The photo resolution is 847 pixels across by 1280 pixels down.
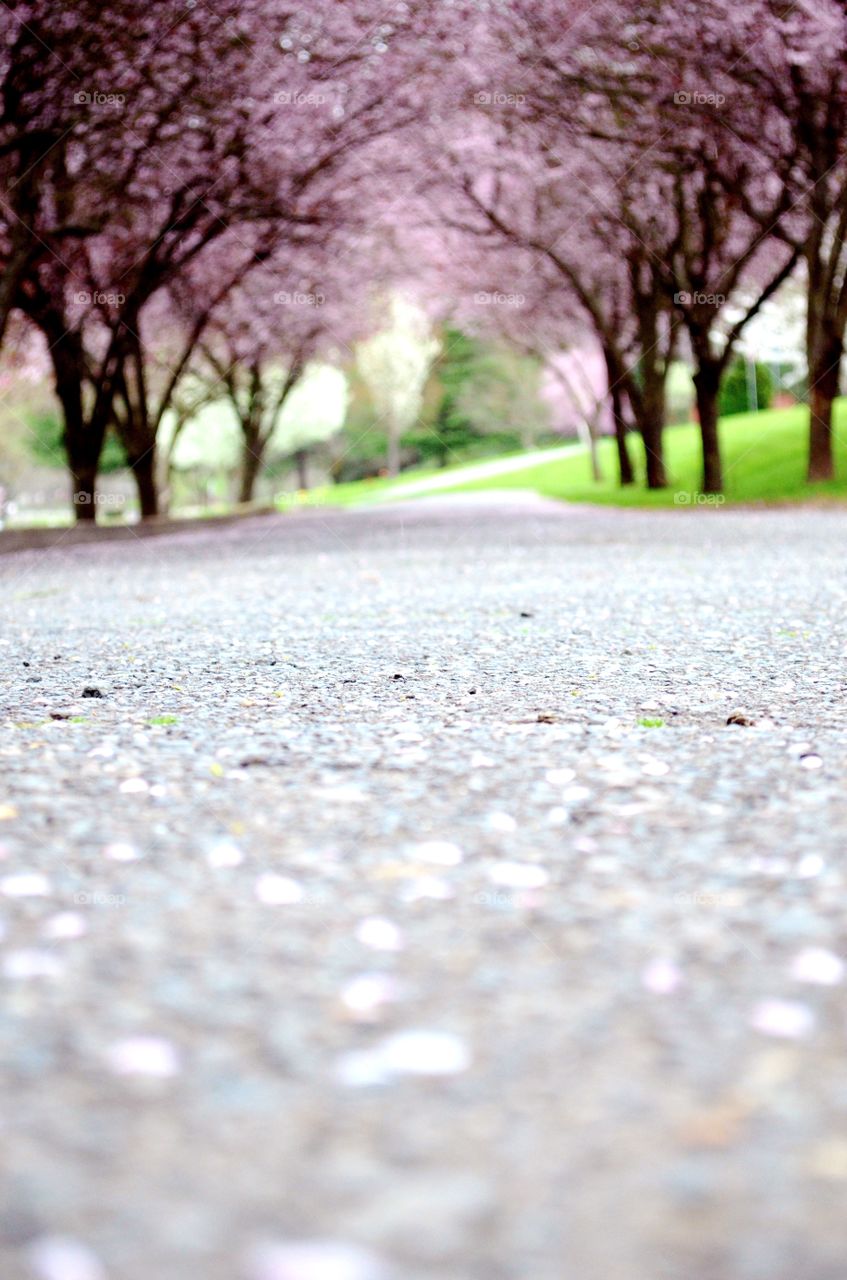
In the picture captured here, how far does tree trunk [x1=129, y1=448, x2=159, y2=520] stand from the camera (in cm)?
3100

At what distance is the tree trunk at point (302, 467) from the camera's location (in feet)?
247

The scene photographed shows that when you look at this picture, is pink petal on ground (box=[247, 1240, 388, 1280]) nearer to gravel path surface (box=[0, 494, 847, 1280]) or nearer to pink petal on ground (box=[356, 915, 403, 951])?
gravel path surface (box=[0, 494, 847, 1280])

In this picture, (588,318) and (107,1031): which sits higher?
(588,318)

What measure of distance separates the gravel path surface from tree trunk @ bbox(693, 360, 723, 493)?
2147 centimetres

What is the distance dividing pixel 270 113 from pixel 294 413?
1826 inches

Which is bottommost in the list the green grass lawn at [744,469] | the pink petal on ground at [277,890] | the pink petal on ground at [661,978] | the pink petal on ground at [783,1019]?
the pink petal on ground at [783,1019]

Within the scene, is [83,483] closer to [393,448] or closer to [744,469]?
[744,469]

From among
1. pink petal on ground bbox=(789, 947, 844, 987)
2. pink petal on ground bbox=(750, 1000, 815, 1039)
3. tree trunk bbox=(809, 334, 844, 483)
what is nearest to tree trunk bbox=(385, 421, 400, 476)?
tree trunk bbox=(809, 334, 844, 483)

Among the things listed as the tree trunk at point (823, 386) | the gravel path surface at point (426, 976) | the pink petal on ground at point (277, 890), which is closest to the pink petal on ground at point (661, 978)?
the gravel path surface at point (426, 976)

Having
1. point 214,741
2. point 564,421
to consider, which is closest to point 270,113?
point 214,741

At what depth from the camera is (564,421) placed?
8425cm

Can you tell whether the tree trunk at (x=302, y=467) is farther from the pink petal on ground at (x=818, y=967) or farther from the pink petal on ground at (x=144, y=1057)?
the pink petal on ground at (x=144, y=1057)

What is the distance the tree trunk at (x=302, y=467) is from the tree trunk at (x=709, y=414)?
157 ft

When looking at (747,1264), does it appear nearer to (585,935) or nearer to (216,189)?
(585,935)
